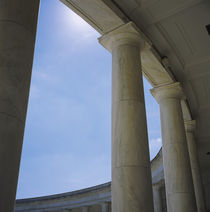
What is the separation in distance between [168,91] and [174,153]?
44.8 meters

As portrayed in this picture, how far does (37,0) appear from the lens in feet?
242

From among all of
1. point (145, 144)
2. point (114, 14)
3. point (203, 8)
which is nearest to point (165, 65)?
point (203, 8)

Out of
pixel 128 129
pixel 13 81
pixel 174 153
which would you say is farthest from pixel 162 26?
pixel 13 81

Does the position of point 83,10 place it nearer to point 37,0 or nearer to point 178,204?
point 37,0

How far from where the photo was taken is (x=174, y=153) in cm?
17175

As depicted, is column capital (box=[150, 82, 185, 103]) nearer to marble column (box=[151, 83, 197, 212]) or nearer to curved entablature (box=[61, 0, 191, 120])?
marble column (box=[151, 83, 197, 212])

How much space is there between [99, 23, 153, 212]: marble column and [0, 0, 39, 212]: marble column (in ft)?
168

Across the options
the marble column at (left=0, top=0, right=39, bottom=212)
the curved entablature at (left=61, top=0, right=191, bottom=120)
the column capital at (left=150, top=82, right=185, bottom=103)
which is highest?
the curved entablature at (left=61, top=0, right=191, bottom=120)

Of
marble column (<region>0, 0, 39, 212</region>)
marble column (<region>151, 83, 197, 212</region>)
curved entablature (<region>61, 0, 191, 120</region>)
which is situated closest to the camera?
marble column (<region>0, 0, 39, 212</region>)

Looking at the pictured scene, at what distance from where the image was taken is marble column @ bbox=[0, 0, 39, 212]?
168ft

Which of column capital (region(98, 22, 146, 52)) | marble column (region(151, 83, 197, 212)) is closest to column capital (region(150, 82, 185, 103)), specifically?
marble column (region(151, 83, 197, 212))

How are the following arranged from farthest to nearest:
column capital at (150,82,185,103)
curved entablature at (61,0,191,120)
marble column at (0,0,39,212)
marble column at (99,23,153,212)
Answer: column capital at (150,82,185,103) < curved entablature at (61,0,191,120) < marble column at (99,23,153,212) < marble column at (0,0,39,212)

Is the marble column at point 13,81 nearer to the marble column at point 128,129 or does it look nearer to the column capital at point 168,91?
the marble column at point 128,129

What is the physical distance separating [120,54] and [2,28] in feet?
237
